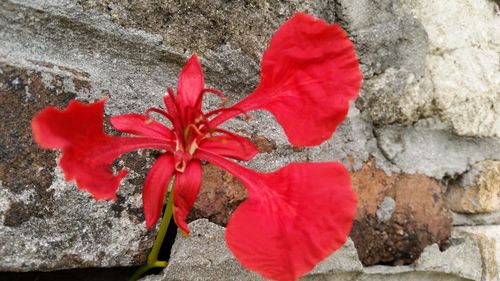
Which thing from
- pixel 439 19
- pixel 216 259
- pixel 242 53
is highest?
pixel 439 19

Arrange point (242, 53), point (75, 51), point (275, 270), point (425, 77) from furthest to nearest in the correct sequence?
point (425, 77) → point (242, 53) → point (75, 51) → point (275, 270)

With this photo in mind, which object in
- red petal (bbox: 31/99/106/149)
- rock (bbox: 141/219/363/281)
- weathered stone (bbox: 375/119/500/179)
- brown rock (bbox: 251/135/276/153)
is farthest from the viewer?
weathered stone (bbox: 375/119/500/179)

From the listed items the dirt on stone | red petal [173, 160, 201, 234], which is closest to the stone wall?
the dirt on stone

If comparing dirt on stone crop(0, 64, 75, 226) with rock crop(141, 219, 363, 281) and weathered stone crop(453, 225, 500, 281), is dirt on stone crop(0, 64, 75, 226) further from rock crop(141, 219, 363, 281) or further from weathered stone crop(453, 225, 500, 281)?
weathered stone crop(453, 225, 500, 281)

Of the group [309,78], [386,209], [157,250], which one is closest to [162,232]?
[157,250]

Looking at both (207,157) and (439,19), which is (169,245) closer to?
(207,157)

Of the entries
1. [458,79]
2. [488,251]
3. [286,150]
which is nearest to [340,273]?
[286,150]

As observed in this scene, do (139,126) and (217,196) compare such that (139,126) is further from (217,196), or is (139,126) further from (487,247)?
(487,247)
